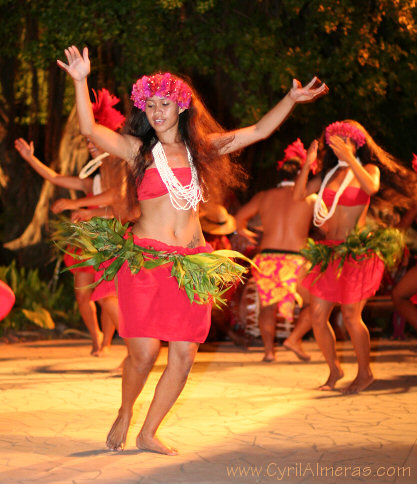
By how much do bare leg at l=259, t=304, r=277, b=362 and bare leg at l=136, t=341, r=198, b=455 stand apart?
360cm

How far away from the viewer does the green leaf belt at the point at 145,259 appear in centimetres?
396

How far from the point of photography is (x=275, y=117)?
407 cm

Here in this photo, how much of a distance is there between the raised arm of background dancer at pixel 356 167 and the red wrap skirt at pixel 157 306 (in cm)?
202

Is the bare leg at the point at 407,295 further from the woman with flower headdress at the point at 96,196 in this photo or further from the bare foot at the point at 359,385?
the woman with flower headdress at the point at 96,196

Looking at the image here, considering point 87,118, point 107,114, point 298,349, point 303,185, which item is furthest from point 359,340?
point 87,118

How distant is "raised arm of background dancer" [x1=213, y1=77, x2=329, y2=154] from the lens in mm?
4035

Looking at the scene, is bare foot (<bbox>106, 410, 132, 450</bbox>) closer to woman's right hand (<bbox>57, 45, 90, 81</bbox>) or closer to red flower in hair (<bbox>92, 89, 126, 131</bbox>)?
woman's right hand (<bbox>57, 45, 90, 81</bbox>)

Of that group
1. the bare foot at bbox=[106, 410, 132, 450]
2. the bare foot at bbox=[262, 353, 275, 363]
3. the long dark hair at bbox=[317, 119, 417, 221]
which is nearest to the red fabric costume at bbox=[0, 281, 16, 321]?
the bare foot at bbox=[106, 410, 132, 450]

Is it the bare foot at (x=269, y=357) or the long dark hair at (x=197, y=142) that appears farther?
the bare foot at (x=269, y=357)

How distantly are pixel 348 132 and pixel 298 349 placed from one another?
2308mm

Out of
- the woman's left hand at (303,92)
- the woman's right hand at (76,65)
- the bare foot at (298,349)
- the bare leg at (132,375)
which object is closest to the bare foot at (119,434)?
the bare leg at (132,375)

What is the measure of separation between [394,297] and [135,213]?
11.2 ft

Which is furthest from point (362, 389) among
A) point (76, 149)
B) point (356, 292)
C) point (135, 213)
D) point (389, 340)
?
point (76, 149)

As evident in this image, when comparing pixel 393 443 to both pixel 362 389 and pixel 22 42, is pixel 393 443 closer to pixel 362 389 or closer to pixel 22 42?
pixel 362 389
